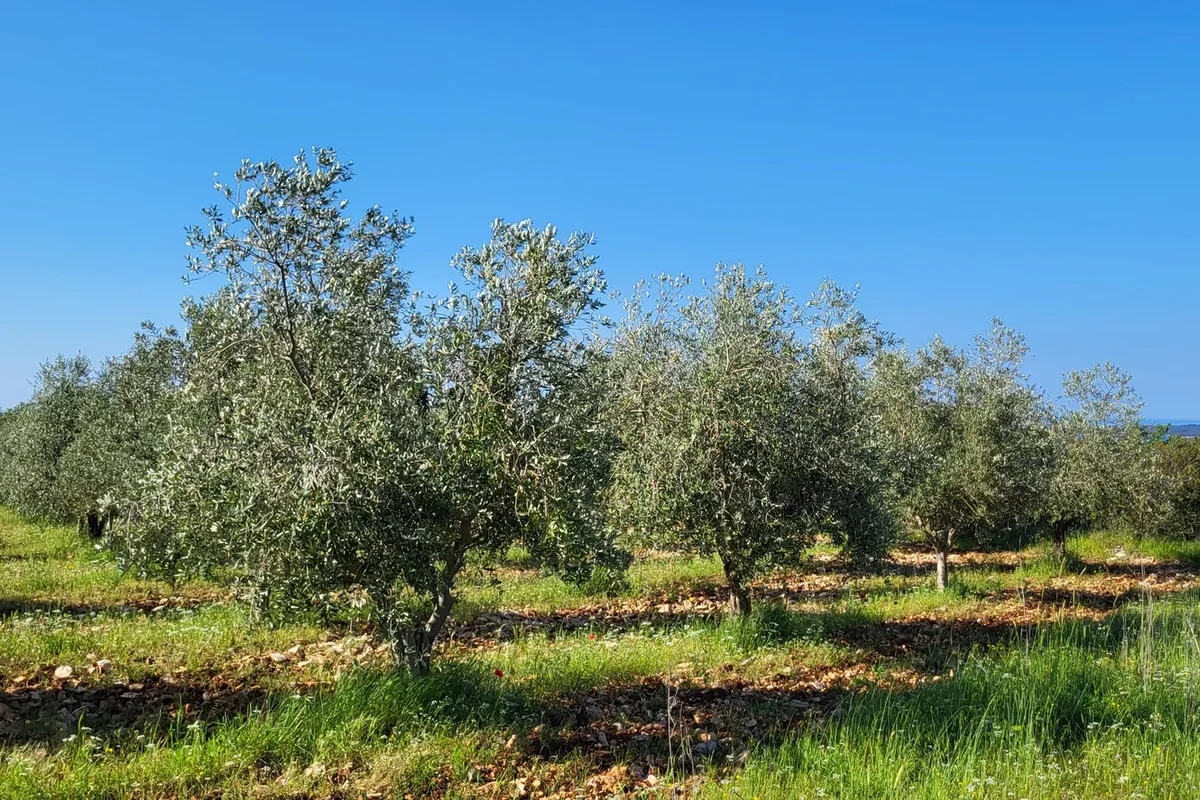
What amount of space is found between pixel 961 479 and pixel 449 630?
A: 1691cm

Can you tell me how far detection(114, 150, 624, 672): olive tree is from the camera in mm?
7863

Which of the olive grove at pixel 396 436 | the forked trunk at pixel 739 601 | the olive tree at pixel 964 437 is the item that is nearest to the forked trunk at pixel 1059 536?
the olive tree at pixel 964 437

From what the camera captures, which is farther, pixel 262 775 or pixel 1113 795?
pixel 262 775

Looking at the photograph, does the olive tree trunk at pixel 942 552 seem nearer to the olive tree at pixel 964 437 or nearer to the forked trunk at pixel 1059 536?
the olive tree at pixel 964 437

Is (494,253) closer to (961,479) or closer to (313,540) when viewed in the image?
(313,540)

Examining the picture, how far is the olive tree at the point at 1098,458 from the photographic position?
28.1m

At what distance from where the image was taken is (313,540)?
7.91m

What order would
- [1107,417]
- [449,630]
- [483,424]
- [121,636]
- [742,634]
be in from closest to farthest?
[483,424] < [121,636] < [742,634] < [449,630] < [1107,417]

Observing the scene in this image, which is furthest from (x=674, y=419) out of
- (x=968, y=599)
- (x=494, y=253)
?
(x=968, y=599)

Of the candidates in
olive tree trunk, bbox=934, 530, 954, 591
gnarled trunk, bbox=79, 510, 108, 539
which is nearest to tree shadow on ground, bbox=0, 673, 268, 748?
gnarled trunk, bbox=79, 510, 108, 539

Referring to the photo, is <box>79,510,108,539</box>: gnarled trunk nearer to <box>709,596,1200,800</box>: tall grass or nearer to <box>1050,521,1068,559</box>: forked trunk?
<box>709,596,1200,800</box>: tall grass

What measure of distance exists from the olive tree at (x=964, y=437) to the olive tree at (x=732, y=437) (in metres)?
7.83

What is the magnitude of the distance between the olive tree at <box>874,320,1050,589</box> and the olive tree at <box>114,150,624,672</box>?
1618cm

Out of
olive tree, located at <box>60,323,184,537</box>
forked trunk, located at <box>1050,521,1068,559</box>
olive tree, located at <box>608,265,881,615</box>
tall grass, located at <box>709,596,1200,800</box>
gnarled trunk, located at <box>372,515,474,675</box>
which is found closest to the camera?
tall grass, located at <box>709,596,1200,800</box>
